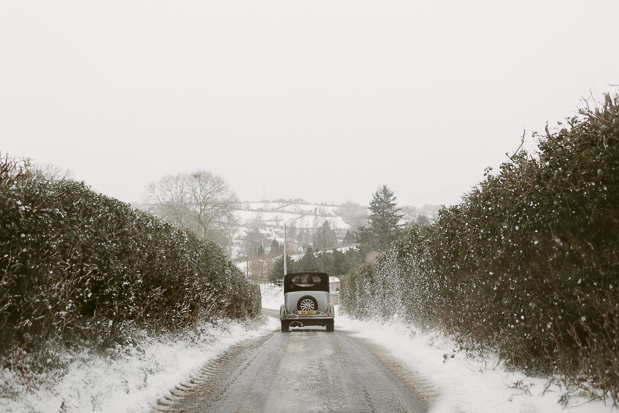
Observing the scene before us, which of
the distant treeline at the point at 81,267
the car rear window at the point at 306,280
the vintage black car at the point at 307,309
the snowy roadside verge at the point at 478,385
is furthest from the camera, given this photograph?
the car rear window at the point at 306,280

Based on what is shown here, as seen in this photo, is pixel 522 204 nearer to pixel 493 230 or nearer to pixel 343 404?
pixel 493 230

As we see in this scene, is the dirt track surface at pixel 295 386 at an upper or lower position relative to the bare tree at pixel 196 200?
lower

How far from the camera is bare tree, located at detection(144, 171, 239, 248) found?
45031mm

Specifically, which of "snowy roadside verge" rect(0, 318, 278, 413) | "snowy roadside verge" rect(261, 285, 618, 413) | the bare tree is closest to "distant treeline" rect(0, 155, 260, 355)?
"snowy roadside verge" rect(0, 318, 278, 413)

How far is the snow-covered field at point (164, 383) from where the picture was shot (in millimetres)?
5066

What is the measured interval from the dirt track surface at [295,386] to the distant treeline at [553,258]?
1820 millimetres

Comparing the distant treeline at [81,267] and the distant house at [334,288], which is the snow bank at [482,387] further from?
the distant house at [334,288]

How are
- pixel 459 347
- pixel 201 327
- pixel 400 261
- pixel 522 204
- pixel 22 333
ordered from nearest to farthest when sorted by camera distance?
pixel 22 333
pixel 522 204
pixel 459 347
pixel 201 327
pixel 400 261

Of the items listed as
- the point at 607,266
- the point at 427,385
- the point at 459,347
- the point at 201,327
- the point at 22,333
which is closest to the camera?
the point at 607,266

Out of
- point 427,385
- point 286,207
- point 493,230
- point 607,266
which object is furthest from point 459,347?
point 286,207

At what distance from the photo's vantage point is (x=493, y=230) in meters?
7.42

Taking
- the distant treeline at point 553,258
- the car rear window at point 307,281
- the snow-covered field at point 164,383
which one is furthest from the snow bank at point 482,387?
the car rear window at point 307,281

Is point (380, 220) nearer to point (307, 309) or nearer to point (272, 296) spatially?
point (272, 296)

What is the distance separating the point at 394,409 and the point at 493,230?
128 inches
